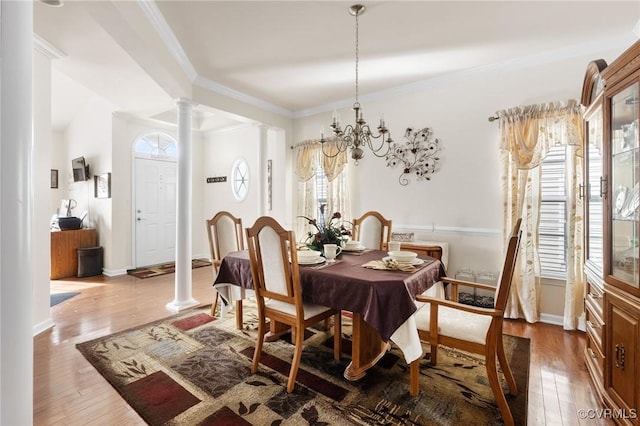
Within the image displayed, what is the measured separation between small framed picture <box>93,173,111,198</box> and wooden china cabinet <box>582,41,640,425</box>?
6.16 metres

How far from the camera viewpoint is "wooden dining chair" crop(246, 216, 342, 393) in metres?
2.01

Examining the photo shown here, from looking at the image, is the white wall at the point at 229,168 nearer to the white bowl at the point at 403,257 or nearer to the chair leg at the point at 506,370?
the white bowl at the point at 403,257

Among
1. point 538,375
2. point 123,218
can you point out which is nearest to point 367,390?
point 538,375

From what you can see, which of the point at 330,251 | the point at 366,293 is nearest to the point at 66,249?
the point at 330,251

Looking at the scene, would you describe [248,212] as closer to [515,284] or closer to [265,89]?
[265,89]

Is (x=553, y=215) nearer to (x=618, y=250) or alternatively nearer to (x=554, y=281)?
(x=554, y=281)

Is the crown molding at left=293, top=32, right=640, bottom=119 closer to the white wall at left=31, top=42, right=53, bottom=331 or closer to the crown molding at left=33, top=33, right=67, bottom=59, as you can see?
the crown molding at left=33, top=33, right=67, bottom=59

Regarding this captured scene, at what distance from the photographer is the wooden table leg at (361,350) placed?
2.12 meters

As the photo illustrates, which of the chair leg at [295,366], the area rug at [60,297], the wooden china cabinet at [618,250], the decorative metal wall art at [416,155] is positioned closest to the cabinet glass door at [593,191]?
the wooden china cabinet at [618,250]

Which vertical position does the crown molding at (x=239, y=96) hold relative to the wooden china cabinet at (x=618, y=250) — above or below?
above

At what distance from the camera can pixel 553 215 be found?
3.25 metres

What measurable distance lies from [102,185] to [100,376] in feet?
13.4

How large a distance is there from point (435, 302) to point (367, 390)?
74cm

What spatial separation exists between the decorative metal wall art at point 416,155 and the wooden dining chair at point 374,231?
1.00 meters
